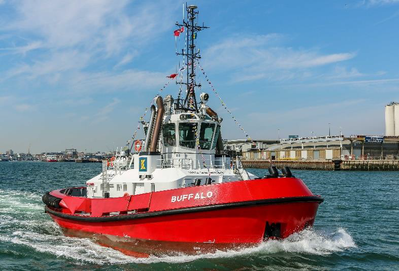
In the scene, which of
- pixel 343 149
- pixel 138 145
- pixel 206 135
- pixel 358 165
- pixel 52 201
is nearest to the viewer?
pixel 206 135

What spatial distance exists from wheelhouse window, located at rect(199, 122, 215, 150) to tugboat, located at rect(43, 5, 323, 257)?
3 centimetres

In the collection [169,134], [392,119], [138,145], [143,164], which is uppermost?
[392,119]

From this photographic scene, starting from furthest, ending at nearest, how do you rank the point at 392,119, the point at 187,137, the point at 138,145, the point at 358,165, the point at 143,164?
the point at 392,119
the point at 358,165
the point at 138,145
the point at 187,137
the point at 143,164

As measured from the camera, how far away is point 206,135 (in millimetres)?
12570

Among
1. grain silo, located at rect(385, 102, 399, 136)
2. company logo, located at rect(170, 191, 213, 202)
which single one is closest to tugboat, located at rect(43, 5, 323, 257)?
company logo, located at rect(170, 191, 213, 202)

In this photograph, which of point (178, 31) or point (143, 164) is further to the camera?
point (178, 31)

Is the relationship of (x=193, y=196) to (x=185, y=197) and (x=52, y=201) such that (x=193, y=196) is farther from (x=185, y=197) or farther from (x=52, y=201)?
(x=52, y=201)

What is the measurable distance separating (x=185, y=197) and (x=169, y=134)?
115 inches

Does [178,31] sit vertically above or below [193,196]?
above

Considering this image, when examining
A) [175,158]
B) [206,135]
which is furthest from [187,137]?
[175,158]

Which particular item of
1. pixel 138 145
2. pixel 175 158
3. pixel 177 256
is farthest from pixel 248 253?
pixel 138 145

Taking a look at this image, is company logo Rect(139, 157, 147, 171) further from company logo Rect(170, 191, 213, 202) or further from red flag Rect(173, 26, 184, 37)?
red flag Rect(173, 26, 184, 37)

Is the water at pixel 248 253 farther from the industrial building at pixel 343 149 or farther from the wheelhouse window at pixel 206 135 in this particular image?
the industrial building at pixel 343 149

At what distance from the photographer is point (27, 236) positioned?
13.0 metres
